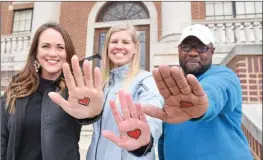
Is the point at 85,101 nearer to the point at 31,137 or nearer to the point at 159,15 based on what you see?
the point at 31,137

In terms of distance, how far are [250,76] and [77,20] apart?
310 inches

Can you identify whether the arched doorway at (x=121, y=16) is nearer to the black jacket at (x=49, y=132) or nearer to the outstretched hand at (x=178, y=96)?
the black jacket at (x=49, y=132)

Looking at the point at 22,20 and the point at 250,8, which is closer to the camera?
the point at 250,8

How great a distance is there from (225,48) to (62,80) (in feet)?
22.5

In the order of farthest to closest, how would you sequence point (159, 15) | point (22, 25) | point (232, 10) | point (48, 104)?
point (22, 25) → point (159, 15) → point (232, 10) → point (48, 104)

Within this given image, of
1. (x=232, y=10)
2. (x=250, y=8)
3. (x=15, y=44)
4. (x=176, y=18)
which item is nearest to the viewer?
(x=176, y=18)

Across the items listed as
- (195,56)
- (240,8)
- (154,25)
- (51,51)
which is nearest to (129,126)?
(195,56)

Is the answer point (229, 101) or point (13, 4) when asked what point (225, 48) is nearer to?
point (229, 101)

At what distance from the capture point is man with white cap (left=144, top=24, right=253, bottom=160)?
3.44 ft

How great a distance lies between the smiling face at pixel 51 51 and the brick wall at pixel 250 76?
3.10 m

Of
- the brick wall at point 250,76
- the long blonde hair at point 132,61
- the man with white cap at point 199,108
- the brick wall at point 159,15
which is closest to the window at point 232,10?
the brick wall at point 159,15

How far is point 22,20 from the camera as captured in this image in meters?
11.3

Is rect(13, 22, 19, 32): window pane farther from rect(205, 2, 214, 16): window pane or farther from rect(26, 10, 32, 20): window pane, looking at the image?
rect(205, 2, 214, 16): window pane

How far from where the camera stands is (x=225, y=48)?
7.56 m
